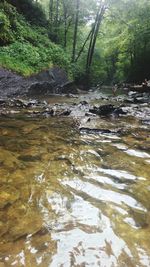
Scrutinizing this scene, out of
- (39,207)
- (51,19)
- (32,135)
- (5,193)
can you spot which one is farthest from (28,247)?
(51,19)

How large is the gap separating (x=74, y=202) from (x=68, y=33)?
1102 inches

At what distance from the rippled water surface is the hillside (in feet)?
32.1

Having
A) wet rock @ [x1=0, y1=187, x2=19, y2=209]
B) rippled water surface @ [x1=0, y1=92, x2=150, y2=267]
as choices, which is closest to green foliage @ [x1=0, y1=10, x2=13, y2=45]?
rippled water surface @ [x1=0, y1=92, x2=150, y2=267]

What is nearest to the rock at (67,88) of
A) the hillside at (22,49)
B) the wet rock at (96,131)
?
the hillside at (22,49)

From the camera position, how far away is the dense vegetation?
16500mm

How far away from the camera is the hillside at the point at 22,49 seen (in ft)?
48.9

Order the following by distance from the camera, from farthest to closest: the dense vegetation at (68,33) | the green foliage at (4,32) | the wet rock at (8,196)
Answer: the dense vegetation at (68,33)
the green foliage at (4,32)
the wet rock at (8,196)

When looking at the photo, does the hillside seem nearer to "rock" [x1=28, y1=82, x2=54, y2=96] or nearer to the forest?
"rock" [x1=28, y1=82, x2=54, y2=96]

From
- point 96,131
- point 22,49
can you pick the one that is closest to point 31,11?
point 22,49

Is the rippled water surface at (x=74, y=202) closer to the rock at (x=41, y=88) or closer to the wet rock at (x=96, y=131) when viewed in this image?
the wet rock at (x=96, y=131)

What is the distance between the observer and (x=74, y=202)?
320cm

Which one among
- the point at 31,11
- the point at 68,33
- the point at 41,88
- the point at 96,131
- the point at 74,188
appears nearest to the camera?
the point at 74,188

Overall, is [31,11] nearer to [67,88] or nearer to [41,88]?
[67,88]

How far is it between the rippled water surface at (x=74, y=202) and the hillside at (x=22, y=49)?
9.79 meters
